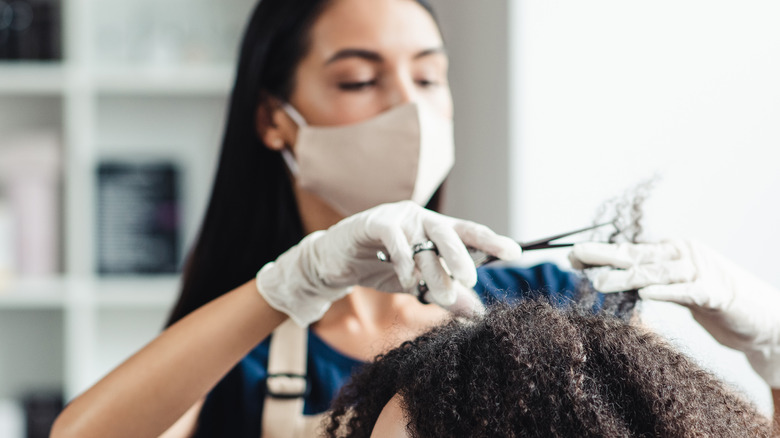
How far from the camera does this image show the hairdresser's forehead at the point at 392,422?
0.61 meters

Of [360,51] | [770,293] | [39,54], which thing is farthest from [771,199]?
[39,54]

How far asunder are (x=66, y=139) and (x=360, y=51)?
134 centimetres

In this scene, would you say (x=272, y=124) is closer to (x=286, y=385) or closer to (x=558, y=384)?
(x=286, y=385)

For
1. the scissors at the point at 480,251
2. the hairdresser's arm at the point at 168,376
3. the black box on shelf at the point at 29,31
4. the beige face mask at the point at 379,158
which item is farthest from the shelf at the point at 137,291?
the scissors at the point at 480,251

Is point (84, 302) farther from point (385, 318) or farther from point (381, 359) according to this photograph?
point (381, 359)

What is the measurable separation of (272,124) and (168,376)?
1.74 ft

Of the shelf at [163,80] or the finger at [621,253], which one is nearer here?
the finger at [621,253]

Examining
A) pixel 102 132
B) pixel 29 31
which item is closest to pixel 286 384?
pixel 102 132

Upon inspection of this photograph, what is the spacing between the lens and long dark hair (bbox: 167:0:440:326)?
1.24 m

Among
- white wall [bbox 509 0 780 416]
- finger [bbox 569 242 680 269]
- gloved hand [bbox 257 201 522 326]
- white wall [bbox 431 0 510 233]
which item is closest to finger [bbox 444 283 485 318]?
gloved hand [bbox 257 201 522 326]

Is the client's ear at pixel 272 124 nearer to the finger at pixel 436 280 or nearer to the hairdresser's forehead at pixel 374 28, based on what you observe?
the hairdresser's forehead at pixel 374 28

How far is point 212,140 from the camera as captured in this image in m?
2.36

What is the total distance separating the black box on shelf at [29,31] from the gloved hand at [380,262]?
5.25 ft

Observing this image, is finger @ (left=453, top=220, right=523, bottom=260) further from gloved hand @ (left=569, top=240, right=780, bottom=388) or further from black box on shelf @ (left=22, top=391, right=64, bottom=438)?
black box on shelf @ (left=22, top=391, right=64, bottom=438)
